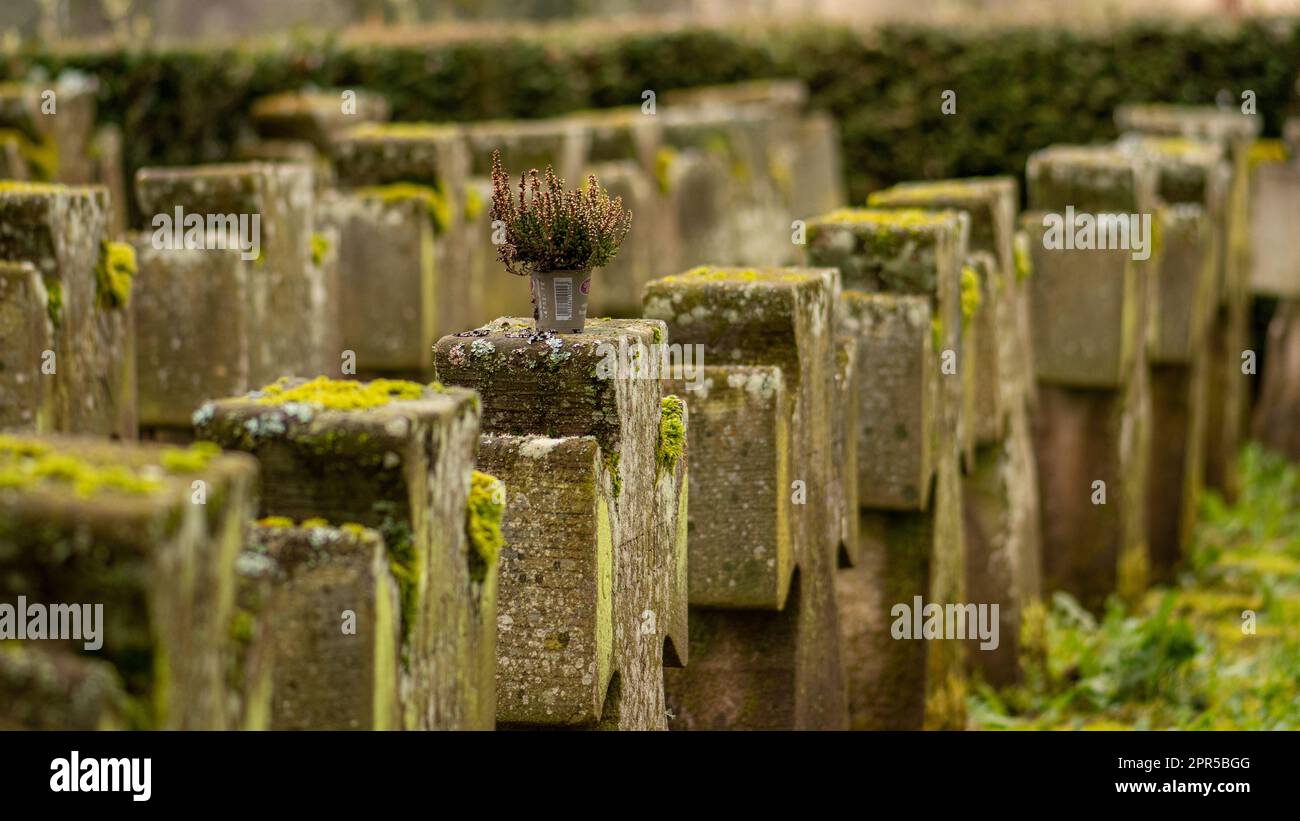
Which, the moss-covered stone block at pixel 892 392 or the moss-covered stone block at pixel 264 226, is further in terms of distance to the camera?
the moss-covered stone block at pixel 264 226

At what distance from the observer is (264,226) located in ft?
24.5

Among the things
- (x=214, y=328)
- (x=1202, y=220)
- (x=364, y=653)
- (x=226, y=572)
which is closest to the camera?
(x=226, y=572)

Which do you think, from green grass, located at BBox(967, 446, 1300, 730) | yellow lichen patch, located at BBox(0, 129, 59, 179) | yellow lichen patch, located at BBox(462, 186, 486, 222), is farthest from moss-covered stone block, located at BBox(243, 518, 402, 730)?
yellow lichen patch, located at BBox(0, 129, 59, 179)

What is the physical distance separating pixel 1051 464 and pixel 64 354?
5.69 metres

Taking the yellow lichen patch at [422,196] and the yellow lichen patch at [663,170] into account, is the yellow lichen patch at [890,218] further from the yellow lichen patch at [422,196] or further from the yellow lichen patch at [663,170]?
the yellow lichen patch at [663,170]

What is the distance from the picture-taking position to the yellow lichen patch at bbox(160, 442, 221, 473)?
2998 millimetres

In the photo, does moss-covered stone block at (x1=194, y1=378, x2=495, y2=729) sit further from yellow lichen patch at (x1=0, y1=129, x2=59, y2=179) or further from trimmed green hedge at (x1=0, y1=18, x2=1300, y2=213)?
trimmed green hedge at (x1=0, y1=18, x2=1300, y2=213)

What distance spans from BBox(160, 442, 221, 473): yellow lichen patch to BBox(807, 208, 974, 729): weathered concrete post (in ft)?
13.5

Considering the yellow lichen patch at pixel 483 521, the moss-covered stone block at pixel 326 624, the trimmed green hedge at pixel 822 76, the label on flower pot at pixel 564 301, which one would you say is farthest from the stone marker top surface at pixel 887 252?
the trimmed green hedge at pixel 822 76

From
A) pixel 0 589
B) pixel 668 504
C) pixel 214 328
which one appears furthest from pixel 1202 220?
pixel 0 589

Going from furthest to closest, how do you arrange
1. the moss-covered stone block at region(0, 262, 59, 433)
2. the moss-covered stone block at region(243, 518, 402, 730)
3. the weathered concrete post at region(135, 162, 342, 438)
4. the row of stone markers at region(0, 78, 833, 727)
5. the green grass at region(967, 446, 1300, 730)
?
1. the green grass at region(967, 446, 1300, 730)
2. the weathered concrete post at region(135, 162, 342, 438)
3. the moss-covered stone block at region(0, 262, 59, 433)
4. the moss-covered stone block at region(243, 518, 402, 730)
5. the row of stone markers at region(0, 78, 833, 727)

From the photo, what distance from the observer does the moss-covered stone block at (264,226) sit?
7.40 meters

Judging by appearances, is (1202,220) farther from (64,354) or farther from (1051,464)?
(64,354)
